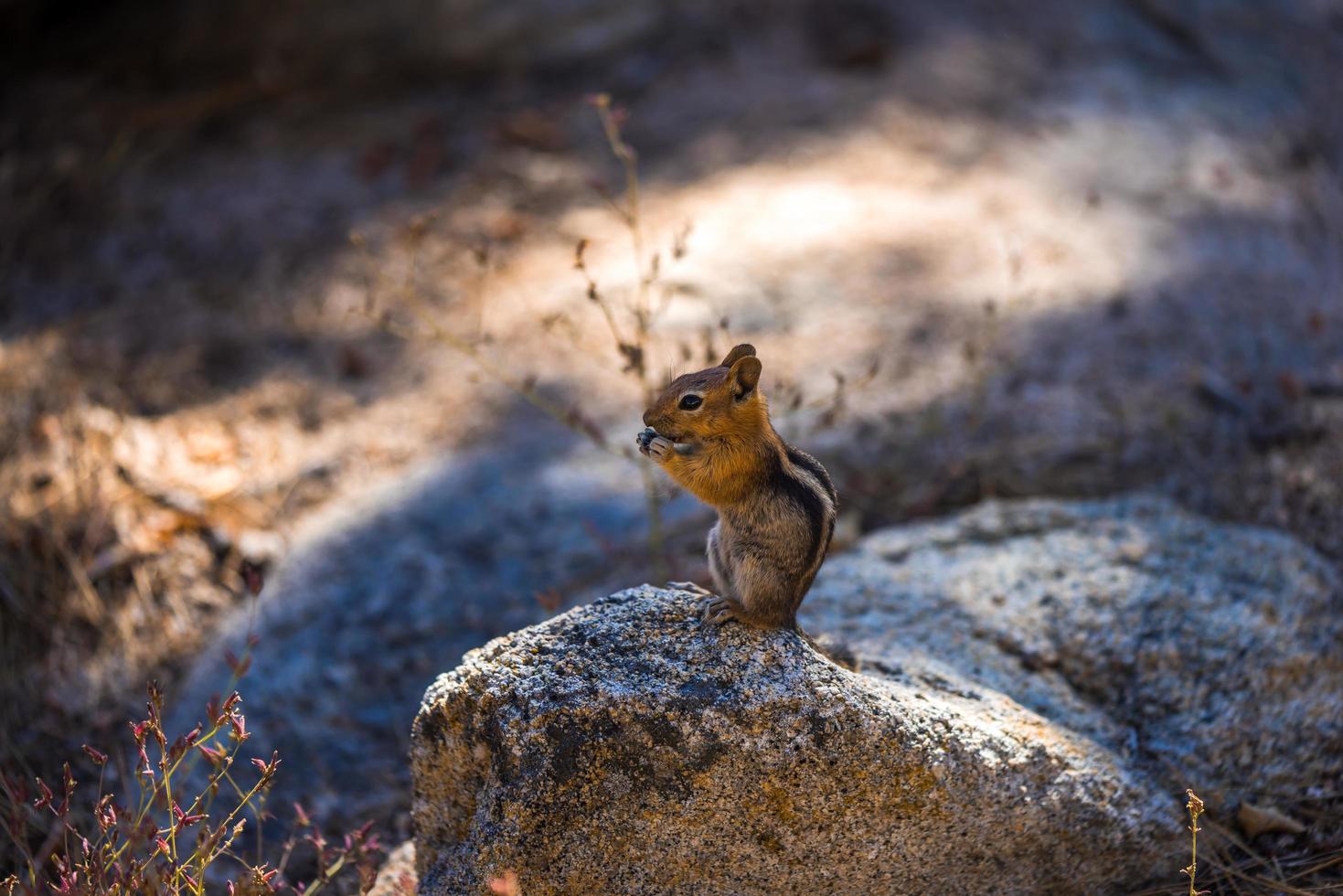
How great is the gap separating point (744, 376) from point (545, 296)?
3.46 m

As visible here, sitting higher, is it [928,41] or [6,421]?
[928,41]

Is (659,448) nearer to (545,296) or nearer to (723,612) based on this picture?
(723,612)

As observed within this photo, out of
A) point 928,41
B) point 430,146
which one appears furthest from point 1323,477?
point 430,146

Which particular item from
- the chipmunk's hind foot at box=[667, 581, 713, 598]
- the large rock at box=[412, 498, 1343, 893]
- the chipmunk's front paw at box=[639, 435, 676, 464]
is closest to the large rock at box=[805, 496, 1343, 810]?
the large rock at box=[412, 498, 1343, 893]

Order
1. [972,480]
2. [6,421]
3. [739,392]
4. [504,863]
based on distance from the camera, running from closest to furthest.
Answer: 1. [504,863]
2. [739,392]
3. [972,480]
4. [6,421]

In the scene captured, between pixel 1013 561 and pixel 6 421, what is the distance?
453 centimetres

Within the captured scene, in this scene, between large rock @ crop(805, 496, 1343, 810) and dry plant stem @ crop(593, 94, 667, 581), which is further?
dry plant stem @ crop(593, 94, 667, 581)

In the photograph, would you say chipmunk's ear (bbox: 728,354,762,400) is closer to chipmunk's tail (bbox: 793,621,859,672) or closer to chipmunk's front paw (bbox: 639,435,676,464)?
chipmunk's front paw (bbox: 639,435,676,464)

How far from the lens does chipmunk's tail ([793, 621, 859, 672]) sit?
299cm

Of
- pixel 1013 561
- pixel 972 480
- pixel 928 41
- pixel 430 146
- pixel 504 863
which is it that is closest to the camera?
pixel 504 863

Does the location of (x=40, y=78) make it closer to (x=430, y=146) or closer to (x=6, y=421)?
(x=430, y=146)

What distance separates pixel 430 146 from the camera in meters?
7.70

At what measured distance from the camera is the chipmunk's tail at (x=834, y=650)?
2.99 meters

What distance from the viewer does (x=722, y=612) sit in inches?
113
